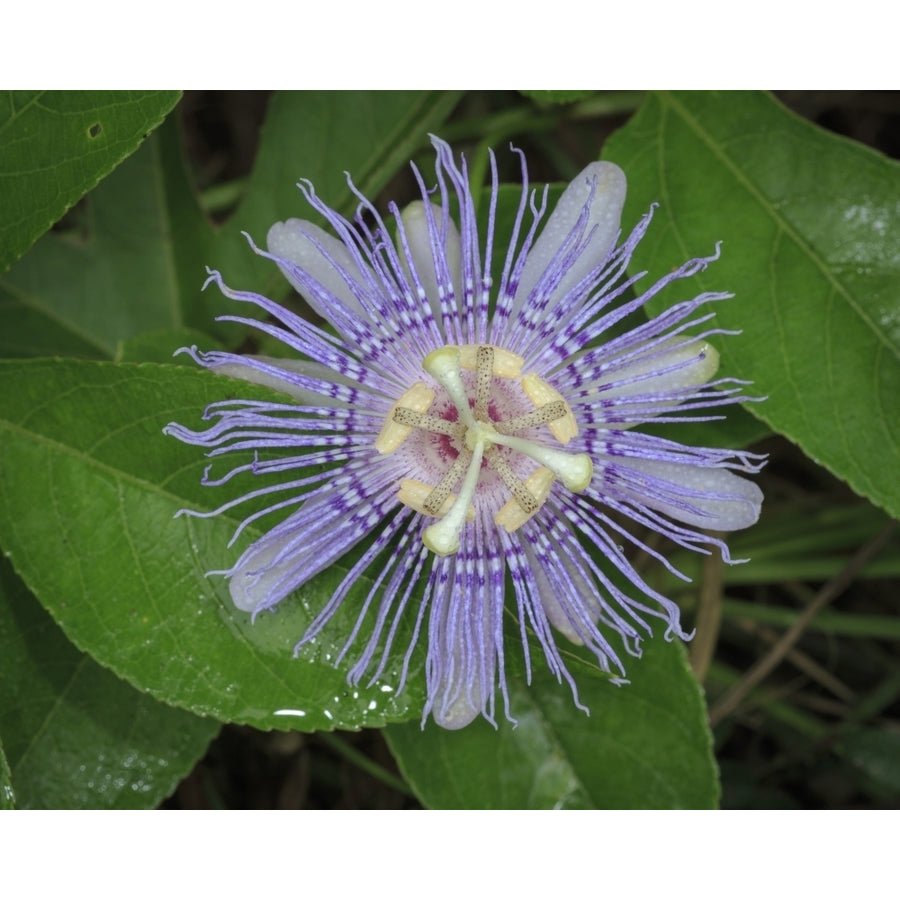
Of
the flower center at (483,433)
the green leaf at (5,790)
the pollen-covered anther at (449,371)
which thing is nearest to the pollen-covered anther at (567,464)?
the flower center at (483,433)

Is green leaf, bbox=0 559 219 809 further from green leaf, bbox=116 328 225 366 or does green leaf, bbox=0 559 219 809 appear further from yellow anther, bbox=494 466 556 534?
yellow anther, bbox=494 466 556 534

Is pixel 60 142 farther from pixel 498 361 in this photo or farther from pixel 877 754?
pixel 877 754

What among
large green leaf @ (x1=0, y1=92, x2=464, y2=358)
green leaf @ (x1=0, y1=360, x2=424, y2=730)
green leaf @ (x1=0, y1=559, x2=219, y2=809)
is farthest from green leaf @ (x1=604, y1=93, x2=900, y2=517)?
green leaf @ (x1=0, y1=559, x2=219, y2=809)

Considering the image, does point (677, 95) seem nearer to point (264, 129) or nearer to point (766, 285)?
point (766, 285)

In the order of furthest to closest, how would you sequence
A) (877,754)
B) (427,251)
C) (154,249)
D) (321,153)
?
1. (877,754)
2. (154,249)
3. (321,153)
4. (427,251)

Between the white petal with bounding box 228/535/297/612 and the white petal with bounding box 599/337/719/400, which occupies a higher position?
the white petal with bounding box 599/337/719/400

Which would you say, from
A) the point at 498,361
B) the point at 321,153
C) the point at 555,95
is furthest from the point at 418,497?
the point at 321,153

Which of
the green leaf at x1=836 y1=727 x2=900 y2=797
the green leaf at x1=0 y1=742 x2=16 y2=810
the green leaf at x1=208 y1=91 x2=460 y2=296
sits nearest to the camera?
the green leaf at x1=0 y1=742 x2=16 y2=810
